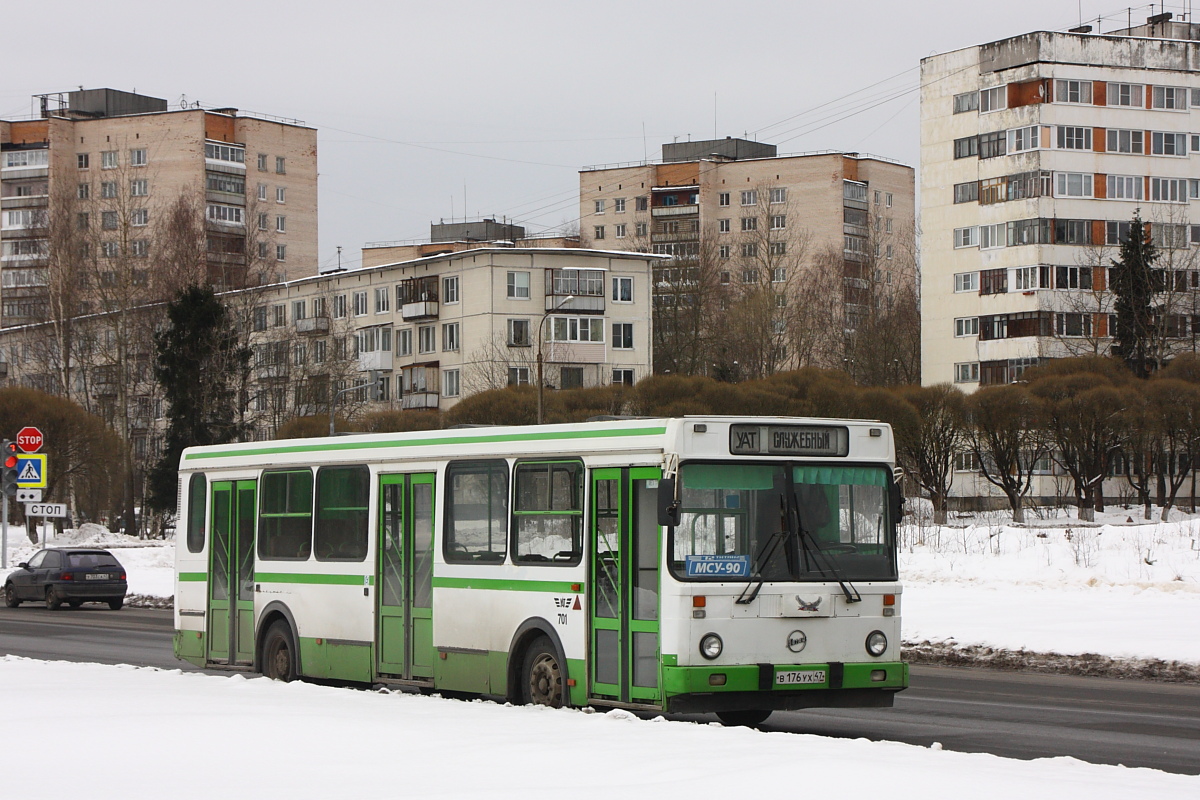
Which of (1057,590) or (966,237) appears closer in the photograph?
(1057,590)

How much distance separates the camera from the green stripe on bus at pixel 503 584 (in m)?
13.1

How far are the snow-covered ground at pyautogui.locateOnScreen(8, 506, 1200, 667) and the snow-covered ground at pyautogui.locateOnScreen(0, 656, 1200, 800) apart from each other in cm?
1053

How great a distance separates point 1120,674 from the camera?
18.8m

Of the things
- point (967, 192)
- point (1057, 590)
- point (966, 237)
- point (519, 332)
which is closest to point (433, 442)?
point (1057, 590)

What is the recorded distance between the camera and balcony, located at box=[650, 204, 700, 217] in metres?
134

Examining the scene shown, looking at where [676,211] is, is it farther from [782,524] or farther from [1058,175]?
[782,524]

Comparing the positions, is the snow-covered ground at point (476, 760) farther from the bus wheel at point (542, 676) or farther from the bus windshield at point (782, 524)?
the bus windshield at point (782, 524)

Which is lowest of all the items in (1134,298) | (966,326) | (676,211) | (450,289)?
(966,326)

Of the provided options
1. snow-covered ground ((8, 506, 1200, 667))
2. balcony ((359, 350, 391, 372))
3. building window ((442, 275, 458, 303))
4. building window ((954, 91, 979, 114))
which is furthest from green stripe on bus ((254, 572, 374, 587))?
balcony ((359, 350, 391, 372))

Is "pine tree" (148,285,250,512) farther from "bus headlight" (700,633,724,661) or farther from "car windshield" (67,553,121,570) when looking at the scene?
"bus headlight" (700,633,724,661)

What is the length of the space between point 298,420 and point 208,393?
5223 mm

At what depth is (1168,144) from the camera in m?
90.3

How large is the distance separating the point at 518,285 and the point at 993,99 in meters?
28.8

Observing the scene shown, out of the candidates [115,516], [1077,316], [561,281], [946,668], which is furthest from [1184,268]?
[946,668]
